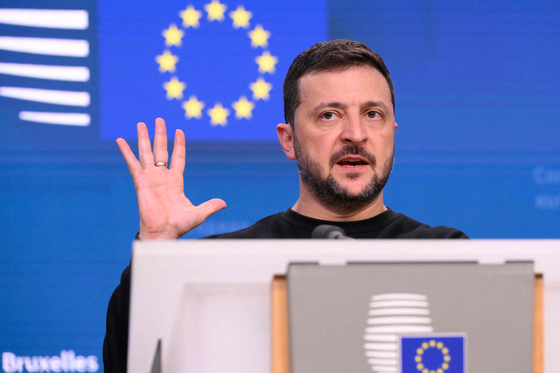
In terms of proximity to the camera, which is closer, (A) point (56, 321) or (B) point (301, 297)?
(B) point (301, 297)

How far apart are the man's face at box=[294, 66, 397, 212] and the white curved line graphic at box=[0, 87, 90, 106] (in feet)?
3.49

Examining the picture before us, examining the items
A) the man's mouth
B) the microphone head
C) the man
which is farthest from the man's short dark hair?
the microphone head

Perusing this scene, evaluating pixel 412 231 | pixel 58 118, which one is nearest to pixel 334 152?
pixel 412 231

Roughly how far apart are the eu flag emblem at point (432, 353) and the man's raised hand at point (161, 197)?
0.70 metres

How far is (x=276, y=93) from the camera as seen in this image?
199 cm

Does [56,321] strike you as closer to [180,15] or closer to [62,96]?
[62,96]

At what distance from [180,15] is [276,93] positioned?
48 centimetres

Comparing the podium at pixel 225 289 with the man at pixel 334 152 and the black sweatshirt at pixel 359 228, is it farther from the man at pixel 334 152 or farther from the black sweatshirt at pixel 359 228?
the black sweatshirt at pixel 359 228

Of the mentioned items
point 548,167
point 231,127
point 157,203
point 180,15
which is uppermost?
point 180,15

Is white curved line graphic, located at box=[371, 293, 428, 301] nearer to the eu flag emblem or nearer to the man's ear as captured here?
the eu flag emblem

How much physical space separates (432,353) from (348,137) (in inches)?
32.9

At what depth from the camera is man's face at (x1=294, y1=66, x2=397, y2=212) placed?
122 cm

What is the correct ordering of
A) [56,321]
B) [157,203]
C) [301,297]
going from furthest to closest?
1. [56,321]
2. [157,203]
3. [301,297]

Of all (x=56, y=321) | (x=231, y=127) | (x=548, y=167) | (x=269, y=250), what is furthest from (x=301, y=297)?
(x=548, y=167)
